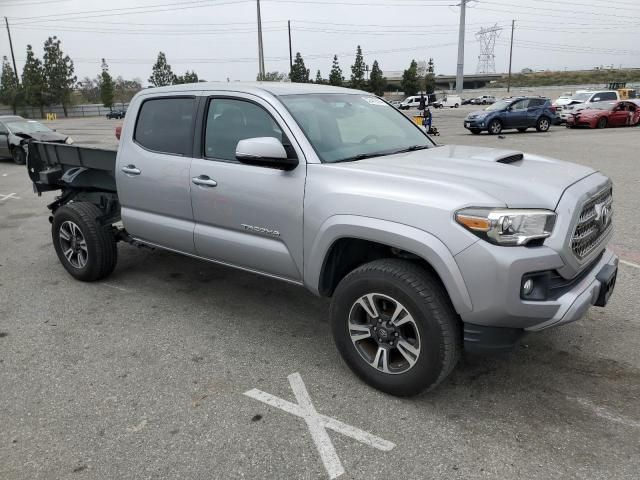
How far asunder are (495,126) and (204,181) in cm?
2171

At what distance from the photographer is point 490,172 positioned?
3049 mm

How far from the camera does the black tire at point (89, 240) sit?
4.90 metres

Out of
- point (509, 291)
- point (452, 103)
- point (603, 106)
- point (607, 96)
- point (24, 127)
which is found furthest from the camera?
point (452, 103)

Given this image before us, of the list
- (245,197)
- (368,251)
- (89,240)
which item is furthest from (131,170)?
(368,251)

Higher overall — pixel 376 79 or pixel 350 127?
pixel 376 79

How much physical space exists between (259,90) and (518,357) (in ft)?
8.42

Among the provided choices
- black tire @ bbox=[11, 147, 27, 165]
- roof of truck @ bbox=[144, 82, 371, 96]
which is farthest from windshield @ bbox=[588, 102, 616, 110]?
roof of truck @ bbox=[144, 82, 371, 96]

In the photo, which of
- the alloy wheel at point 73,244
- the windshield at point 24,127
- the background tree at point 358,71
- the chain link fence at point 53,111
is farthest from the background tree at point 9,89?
the alloy wheel at point 73,244

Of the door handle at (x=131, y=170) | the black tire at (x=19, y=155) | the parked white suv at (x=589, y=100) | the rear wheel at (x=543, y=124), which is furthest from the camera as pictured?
the parked white suv at (x=589, y=100)

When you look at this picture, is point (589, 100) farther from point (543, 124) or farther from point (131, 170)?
point (131, 170)

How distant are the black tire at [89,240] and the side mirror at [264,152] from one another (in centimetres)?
229

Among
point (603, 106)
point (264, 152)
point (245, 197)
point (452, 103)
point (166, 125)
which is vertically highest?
point (166, 125)

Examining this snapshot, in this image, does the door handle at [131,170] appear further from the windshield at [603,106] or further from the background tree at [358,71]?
the background tree at [358,71]

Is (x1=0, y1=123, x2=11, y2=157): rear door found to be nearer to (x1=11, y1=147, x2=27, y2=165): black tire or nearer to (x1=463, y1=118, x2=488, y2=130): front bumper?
(x1=11, y1=147, x2=27, y2=165): black tire
